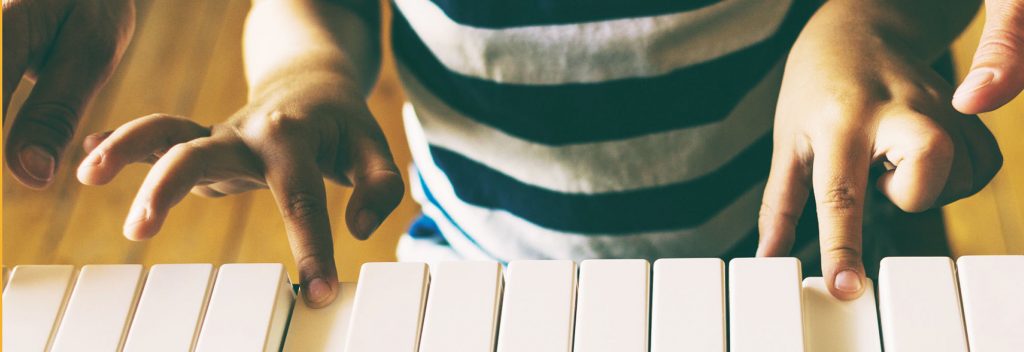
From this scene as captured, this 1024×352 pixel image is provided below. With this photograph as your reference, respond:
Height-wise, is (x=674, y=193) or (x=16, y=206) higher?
(x=16, y=206)

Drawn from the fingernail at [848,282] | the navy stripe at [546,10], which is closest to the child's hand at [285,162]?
the navy stripe at [546,10]

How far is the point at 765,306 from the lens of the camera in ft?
1.09

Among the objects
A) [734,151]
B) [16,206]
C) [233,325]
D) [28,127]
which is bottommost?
[233,325]

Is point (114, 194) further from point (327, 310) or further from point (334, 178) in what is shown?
point (327, 310)

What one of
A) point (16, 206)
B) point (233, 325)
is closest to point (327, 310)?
point (233, 325)

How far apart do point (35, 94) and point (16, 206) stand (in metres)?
0.64

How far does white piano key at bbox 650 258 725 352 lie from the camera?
0.33 m

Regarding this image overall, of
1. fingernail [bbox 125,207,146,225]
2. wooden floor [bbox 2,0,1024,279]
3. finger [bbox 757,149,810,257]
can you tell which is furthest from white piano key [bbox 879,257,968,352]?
wooden floor [bbox 2,0,1024,279]

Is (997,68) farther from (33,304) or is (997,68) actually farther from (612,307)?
(33,304)

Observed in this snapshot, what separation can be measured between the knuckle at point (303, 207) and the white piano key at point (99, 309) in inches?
3.1

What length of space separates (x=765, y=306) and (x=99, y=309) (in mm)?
263

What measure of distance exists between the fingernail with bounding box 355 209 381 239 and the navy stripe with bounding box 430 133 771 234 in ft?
0.63

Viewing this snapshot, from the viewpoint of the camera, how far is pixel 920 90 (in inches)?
17.3

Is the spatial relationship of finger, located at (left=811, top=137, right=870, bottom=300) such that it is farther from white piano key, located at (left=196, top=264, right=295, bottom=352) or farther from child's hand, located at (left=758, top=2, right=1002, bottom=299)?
white piano key, located at (left=196, top=264, right=295, bottom=352)
